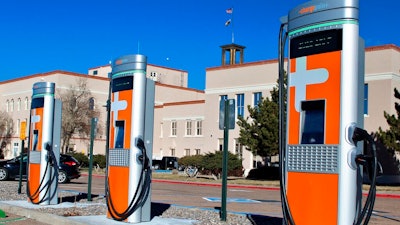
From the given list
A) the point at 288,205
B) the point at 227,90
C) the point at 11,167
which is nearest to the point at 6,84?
the point at 227,90

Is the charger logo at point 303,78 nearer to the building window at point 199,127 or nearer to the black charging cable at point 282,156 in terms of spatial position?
the black charging cable at point 282,156

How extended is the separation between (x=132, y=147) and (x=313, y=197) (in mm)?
4513

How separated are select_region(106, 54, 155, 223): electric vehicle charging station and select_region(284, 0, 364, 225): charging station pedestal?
3.92 meters

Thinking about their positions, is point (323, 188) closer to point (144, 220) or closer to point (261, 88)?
point (144, 220)

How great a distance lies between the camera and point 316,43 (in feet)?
22.6

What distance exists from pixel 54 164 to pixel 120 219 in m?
3.99

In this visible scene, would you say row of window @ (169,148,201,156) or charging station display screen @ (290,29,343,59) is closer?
charging station display screen @ (290,29,343,59)

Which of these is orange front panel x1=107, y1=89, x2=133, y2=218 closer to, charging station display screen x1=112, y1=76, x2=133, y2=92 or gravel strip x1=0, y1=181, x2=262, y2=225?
charging station display screen x1=112, y1=76, x2=133, y2=92

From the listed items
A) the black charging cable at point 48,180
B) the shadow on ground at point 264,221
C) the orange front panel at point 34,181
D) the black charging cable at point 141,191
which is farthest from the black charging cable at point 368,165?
the orange front panel at point 34,181

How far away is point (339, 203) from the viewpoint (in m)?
6.43

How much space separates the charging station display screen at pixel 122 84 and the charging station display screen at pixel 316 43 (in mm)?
4139

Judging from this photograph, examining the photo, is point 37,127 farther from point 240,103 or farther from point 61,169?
point 240,103

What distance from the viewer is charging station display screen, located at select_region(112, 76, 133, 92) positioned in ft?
34.6

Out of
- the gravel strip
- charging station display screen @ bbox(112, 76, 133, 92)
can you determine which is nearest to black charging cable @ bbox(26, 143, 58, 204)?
the gravel strip
